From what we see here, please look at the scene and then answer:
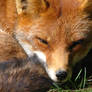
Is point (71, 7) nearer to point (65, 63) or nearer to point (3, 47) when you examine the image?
point (65, 63)

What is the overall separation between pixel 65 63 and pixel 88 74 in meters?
0.64

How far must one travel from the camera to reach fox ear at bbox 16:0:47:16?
151 inches

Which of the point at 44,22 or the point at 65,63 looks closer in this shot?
the point at 65,63

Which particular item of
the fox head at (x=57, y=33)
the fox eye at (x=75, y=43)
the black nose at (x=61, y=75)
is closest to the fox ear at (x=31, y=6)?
the fox head at (x=57, y=33)

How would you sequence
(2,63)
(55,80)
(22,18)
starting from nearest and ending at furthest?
(2,63)
(55,80)
(22,18)

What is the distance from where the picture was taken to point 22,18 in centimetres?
419

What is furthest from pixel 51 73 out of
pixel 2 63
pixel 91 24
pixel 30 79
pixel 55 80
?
pixel 91 24

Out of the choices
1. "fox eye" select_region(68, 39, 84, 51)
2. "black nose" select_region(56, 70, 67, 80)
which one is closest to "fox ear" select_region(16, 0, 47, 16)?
"fox eye" select_region(68, 39, 84, 51)

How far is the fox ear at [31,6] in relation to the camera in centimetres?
385

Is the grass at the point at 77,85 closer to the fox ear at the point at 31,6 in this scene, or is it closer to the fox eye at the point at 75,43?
the fox eye at the point at 75,43

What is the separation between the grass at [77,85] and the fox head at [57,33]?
0.18 meters

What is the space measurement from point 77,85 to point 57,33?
82cm

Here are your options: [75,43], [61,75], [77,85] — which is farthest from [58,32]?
[77,85]

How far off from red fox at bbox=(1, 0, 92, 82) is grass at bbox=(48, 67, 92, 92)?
18 centimetres
